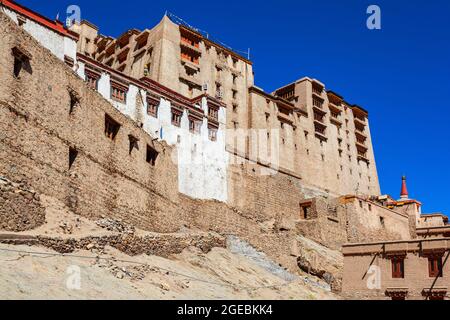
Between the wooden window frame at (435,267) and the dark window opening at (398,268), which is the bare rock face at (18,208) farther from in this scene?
the wooden window frame at (435,267)

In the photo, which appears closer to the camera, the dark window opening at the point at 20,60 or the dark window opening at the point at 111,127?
the dark window opening at the point at 20,60

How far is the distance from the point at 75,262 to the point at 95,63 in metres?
21.5

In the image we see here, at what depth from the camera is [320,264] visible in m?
36.7

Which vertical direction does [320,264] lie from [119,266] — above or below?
above

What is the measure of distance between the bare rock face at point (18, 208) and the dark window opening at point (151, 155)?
12.2 m

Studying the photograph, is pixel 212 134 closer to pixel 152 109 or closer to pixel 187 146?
pixel 187 146

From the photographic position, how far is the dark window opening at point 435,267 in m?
25.9

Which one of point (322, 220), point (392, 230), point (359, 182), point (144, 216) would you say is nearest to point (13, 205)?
point (144, 216)

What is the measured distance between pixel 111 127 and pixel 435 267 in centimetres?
1809

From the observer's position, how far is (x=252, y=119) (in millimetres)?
52156

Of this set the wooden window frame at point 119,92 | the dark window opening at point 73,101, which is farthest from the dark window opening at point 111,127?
the wooden window frame at point 119,92

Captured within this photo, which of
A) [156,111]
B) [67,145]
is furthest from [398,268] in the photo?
[156,111]

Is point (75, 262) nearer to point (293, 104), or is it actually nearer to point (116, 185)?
point (116, 185)

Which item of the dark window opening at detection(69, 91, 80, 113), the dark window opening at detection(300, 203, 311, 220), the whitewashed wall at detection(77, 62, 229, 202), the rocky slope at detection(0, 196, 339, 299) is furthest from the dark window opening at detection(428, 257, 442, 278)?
the dark window opening at detection(300, 203, 311, 220)
